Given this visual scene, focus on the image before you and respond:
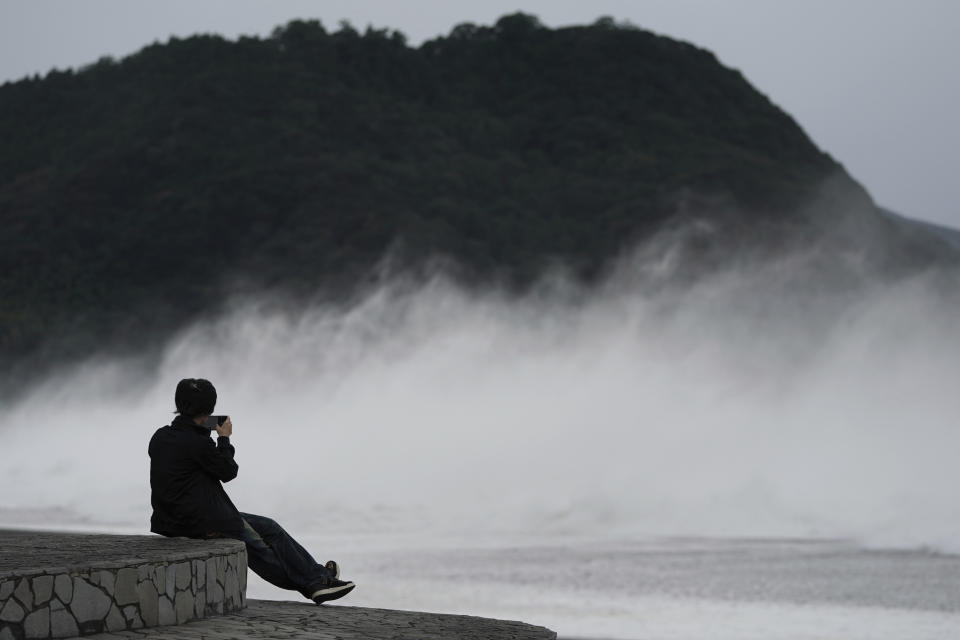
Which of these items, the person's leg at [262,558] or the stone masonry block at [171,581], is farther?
the person's leg at [262,558]

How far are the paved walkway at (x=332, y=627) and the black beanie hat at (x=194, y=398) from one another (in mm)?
1309

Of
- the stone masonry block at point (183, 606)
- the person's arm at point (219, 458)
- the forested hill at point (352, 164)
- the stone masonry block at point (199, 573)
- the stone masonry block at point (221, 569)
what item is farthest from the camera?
the forested hill at point (352, 164)

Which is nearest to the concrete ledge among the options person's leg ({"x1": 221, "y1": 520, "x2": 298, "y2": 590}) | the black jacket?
the black jacket

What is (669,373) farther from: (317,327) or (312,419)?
(317,327)

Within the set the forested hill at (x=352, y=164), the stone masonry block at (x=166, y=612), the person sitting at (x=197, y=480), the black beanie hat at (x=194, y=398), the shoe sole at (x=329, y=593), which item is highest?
the forested hill at (x=352, y=164)

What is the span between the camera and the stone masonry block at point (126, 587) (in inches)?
300

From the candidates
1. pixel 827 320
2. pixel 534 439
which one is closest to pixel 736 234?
pixel 827 320

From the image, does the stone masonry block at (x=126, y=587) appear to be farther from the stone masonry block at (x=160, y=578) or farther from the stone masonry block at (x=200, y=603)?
the stone masonry block at (x=200, y=603)

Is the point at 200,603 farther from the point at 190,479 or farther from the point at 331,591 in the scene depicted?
the point at 331,591

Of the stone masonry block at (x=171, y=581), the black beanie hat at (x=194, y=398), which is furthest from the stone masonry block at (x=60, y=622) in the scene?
the black beanie hat at (x=194, y=398)

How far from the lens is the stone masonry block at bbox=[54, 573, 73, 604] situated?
7.26 metres

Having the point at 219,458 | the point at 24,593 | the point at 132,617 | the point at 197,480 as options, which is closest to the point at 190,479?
the point at 197,480

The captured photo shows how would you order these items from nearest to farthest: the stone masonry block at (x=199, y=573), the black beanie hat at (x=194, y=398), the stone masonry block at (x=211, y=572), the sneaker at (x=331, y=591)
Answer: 1. the stone masonry block at (x=199, y=573)
2. the stone masonry block at (x=211, y=572)
3. the black beanie hat at (x=194, y=398)
4. the sneaker at (x=331, y=591)

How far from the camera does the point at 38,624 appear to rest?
7137 mm
